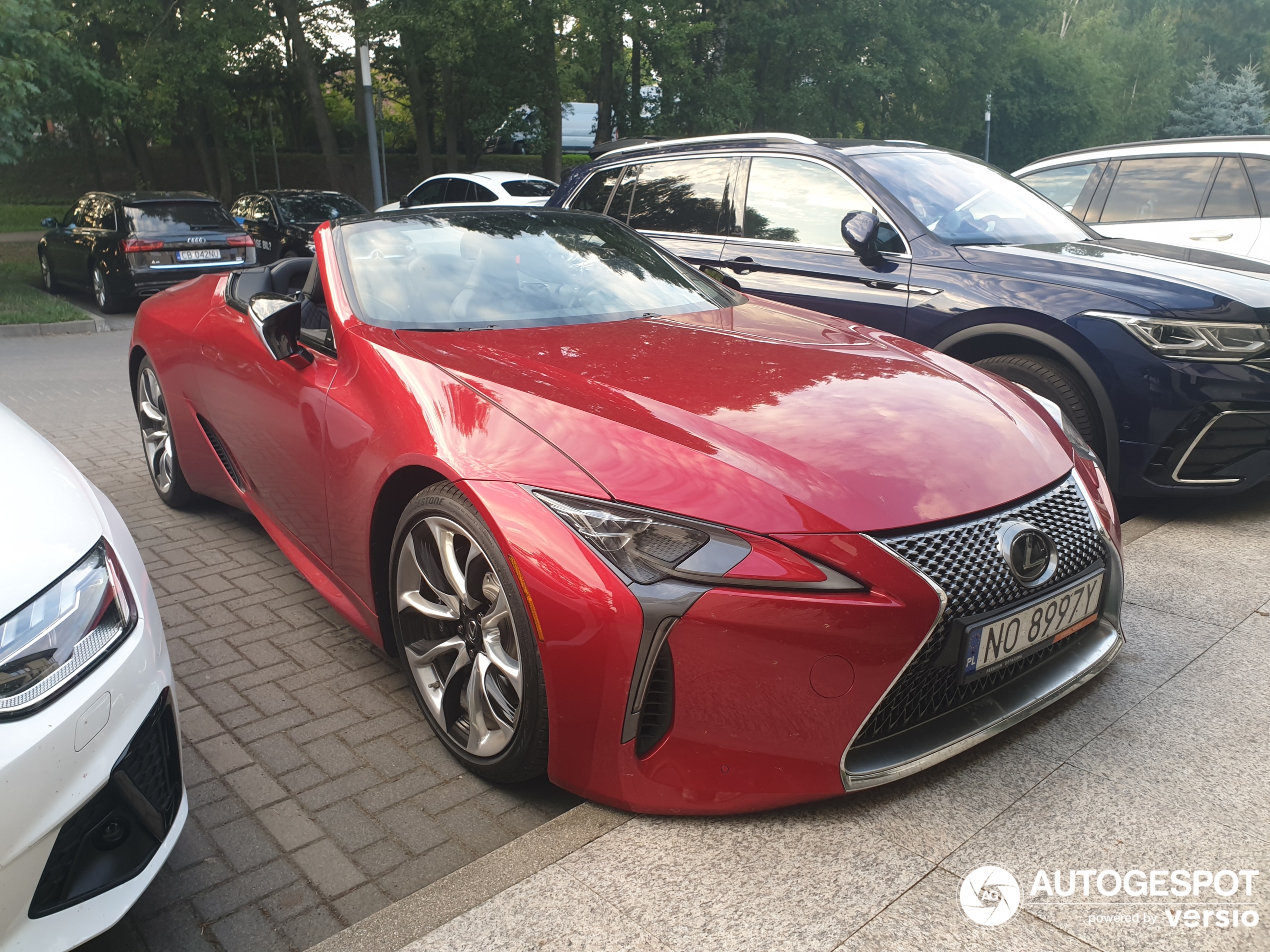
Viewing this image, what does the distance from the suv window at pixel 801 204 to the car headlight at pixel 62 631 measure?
13.7ft

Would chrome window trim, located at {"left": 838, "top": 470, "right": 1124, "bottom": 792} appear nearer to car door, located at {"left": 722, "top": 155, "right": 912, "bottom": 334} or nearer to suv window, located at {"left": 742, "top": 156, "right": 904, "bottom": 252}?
car door, located at {"left": 722, "top": 155, "right": 912, "bottom": 334}

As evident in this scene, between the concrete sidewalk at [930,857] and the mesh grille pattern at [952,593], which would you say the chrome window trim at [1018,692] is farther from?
the concrete sidewalk at [930,857]

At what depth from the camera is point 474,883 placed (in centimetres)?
223

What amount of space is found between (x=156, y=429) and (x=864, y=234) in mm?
3641

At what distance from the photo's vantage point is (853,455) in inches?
98.3

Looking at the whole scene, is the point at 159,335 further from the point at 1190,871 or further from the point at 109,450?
the point at 1190,871

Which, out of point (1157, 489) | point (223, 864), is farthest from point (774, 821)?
point (1157, 489)

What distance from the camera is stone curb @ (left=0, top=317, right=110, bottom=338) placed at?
1184 centimetres

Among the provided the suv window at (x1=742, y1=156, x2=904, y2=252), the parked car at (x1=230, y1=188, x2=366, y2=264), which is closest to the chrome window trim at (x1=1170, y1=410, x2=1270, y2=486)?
the suv window at (x1=742, y1=156, x2=904, y2=252)

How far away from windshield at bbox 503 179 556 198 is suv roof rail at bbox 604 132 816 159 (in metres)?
8.93

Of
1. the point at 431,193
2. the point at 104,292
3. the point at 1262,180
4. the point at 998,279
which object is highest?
the point at 1262,180

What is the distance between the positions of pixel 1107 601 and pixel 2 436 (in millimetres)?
2831

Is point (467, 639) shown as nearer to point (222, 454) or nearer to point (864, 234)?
point (222, 454)

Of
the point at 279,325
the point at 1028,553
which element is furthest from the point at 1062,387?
the point at 279,325
